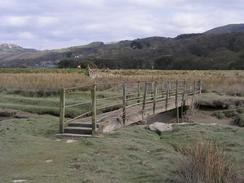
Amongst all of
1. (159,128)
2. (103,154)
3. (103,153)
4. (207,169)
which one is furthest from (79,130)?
(207,169)

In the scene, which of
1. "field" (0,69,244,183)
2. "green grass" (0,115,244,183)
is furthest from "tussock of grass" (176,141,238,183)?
"green grass" (0,115,244,183)

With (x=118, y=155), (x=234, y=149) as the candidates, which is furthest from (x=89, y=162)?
(x=234, y=149)

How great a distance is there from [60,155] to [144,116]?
956 centimetres

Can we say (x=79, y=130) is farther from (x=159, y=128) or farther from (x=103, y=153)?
(x=103, y=153)

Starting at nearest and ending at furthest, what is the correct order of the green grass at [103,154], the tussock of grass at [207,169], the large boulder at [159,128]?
the tussock of grass at [207,169] → the green grass at [103,154] → the large boulder at [159,128]

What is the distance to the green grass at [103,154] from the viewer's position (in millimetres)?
10602

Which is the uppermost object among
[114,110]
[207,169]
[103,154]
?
[207,169]

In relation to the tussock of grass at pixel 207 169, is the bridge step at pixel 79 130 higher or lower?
lower

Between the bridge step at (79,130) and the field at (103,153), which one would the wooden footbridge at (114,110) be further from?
the field at (103,153)

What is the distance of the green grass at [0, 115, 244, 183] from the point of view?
10602mm

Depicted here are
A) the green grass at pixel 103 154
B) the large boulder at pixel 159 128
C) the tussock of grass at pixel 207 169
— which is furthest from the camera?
the large boulder at pixel 159 128

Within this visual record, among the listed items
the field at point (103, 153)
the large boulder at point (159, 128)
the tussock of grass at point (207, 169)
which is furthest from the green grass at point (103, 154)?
the tussock of grass at point (207, 169)

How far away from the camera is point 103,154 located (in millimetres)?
12648

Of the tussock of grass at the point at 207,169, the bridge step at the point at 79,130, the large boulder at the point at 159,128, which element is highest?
the tussock of grass at the point at 207,169
